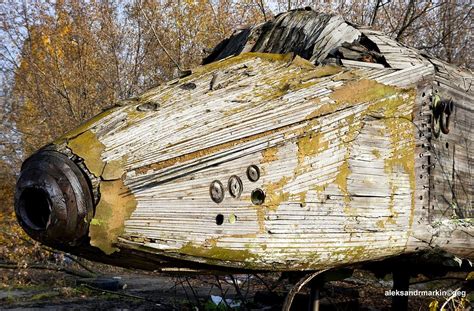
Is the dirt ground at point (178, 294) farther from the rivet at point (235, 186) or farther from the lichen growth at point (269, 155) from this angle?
the rivet at point (235, 186)

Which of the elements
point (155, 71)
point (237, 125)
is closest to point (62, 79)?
point (155, 71)

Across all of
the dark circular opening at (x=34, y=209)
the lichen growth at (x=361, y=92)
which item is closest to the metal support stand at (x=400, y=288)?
the lichen growth at (x=361, y=92)

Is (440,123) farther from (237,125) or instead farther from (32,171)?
(32,171)

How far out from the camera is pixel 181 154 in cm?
264

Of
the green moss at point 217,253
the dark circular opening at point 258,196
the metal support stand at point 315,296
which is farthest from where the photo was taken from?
the metal support stand at point 315,296

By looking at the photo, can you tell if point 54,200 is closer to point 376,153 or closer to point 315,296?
point 376,153

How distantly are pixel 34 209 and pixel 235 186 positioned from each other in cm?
96

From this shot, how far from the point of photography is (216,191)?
272 cm

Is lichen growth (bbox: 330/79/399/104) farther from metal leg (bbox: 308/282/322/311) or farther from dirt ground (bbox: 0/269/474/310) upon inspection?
dirt ground (bbox: 0/269/474/310)

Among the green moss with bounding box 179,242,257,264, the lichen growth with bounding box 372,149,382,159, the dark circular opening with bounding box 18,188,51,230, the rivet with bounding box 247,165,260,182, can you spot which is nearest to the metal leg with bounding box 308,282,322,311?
the lichen growth with bounding box 372,149,382,159

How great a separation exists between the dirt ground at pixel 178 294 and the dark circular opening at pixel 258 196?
378 centimetres

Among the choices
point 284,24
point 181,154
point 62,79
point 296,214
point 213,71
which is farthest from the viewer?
point 62,79

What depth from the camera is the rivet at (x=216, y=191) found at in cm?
271

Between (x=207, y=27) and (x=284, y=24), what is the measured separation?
15.0 metres
